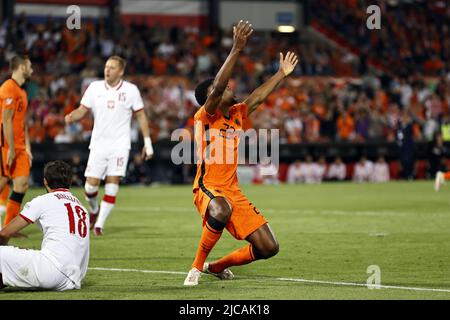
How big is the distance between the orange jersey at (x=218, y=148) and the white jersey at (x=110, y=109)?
203 inches

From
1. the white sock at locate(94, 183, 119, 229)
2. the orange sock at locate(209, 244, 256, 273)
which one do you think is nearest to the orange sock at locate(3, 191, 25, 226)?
the white sock at locate(94, 183, 119, 229)

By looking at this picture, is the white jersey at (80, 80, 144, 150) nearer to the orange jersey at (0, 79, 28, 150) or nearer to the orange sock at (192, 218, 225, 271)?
the orange jersey at (0, 79, 28, 150)

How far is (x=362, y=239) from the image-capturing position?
48.2 feet

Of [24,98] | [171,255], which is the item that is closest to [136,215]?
[24,98]

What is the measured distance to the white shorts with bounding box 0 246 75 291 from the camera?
30.9 feet

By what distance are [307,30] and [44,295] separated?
34.4 m

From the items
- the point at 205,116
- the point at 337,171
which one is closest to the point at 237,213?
the point at 205,116

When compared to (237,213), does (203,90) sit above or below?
A: above

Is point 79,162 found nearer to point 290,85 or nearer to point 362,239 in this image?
point 290,85

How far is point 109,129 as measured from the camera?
15.7 meters

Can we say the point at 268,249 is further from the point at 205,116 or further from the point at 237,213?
the point at 205,116

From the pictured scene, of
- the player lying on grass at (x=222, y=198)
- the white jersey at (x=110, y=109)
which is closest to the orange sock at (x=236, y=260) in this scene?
the player lying on grass at (x=222, y=198)

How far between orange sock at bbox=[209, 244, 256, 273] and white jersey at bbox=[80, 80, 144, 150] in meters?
5.33

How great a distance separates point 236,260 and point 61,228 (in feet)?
6.53
